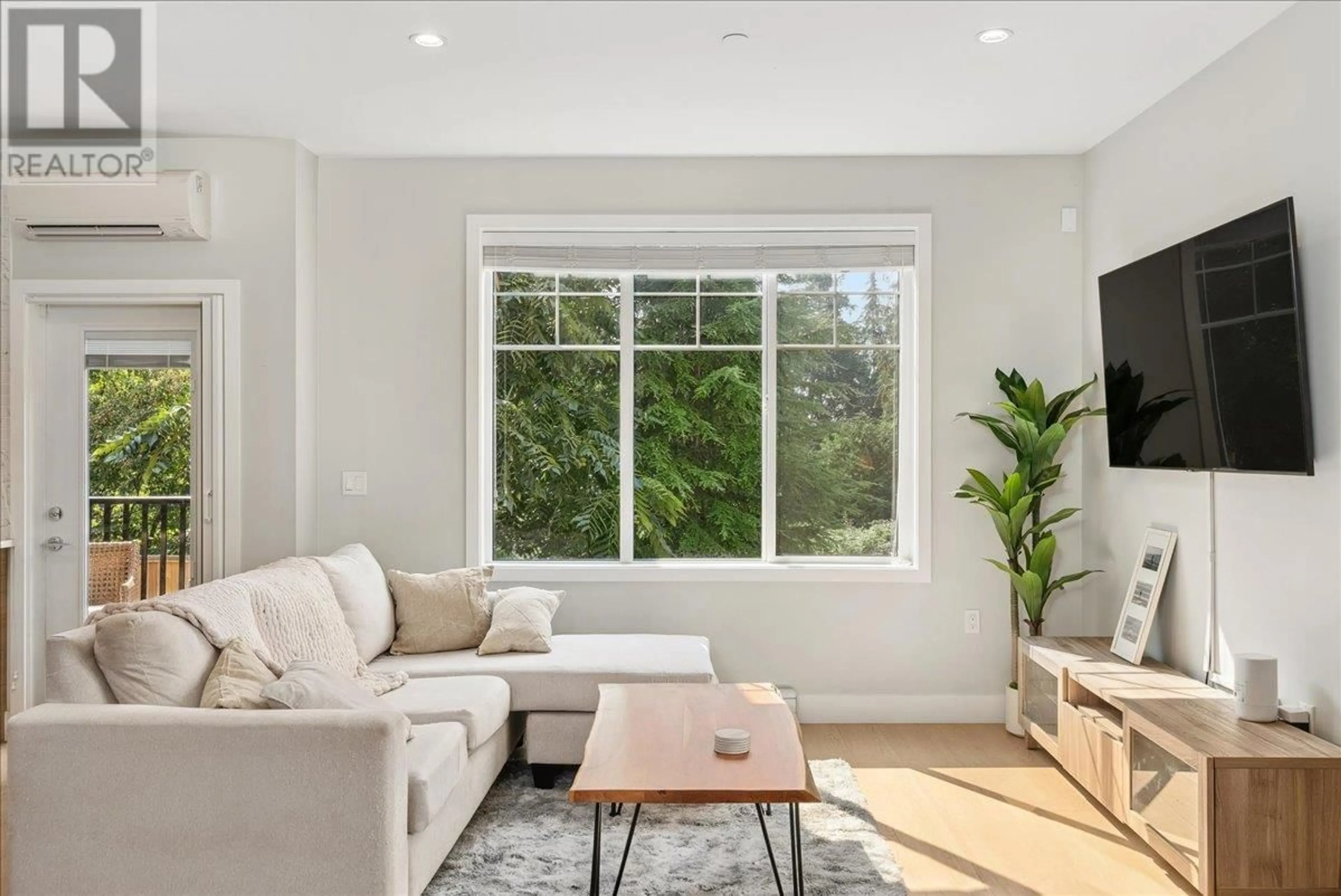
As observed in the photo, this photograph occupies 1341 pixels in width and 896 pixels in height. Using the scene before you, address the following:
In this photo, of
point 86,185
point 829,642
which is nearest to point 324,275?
point 86,185

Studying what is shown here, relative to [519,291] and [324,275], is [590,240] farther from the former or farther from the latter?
[324,275]

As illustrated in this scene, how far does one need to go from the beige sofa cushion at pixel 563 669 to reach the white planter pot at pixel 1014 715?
147 cm


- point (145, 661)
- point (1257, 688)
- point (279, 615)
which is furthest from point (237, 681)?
point (1257, 688)

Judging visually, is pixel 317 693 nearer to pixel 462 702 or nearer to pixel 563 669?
pixel 462 702

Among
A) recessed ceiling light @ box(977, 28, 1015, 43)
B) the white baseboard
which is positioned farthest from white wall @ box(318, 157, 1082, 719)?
recessed ceiling light @ box(977, 28, 1015, 43)

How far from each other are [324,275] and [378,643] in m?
1.77

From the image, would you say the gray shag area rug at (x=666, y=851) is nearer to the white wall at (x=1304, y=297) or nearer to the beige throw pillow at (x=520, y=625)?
the beige throw pillow at (x=520, y=625)

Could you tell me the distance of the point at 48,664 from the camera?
2455 mm

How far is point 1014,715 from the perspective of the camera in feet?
13.9

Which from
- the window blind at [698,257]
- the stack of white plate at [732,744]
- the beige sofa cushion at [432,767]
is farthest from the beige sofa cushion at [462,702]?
the window blind at [698,257]

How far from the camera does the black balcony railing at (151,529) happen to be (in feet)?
14.1

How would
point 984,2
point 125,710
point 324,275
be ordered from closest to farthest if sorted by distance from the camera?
point 125,710, point 984,2, point 324,275

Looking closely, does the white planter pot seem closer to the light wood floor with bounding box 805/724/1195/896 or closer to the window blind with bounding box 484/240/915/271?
the light wood floor with bounding box 805/724/1195/896

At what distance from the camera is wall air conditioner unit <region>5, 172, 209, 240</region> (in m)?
4.04
